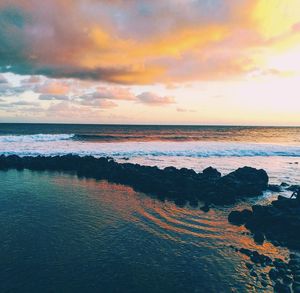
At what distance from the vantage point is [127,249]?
29.2 ft

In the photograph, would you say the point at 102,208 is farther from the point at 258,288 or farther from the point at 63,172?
the point at 63,172

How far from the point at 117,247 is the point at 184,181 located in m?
9.10

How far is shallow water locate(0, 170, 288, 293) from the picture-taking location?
284 inches

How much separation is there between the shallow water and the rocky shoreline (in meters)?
1.41

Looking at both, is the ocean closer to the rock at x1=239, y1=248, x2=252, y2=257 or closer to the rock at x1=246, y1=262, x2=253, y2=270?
the rock at x1=246, y1=262, x2=253, y2=270

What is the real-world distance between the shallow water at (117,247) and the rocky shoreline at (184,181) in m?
1.41

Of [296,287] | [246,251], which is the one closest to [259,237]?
[246,251]

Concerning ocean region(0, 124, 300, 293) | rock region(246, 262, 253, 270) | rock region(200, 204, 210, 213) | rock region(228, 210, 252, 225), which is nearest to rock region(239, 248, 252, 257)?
ocean region(0, 124, 300, 293)

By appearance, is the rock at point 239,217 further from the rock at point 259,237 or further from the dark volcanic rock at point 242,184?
the dark volcanic rock at point 242,184

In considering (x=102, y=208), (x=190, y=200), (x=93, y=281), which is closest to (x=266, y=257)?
(x=93, y=281)

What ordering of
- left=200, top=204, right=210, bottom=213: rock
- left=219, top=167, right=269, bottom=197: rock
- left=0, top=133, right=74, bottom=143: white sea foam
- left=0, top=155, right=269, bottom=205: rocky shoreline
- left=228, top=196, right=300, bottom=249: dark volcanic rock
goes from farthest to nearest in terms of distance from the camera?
left=0, top=133, right=74, bottom=143: white sea foam
left=219, top=167, right=269, bottom=197: rock
left=0, top=155, right=269, bottom=205: rocky shoreline
left=200, top=204, right=210, bottom=213: rock
left=228, top=196, right=300, bottom=249: dark volcanic rock

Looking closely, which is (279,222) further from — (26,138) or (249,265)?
(26,138)

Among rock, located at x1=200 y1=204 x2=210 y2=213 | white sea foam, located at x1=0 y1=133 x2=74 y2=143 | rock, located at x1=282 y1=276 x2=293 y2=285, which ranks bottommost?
rock, located at x1=282 y1=276 x2=293 y2=285

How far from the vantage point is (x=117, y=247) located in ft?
29.5
